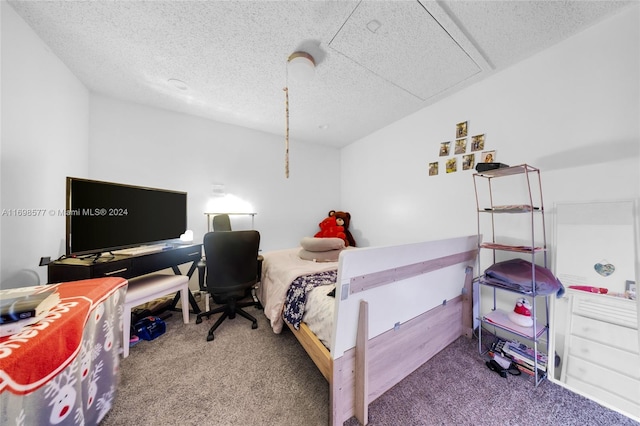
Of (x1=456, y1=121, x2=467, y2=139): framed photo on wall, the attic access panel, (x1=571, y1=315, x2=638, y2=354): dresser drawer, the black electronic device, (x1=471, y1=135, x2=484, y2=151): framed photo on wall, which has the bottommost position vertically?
(x1=571, y1=315, x2=638, y2=354): dresser drawer

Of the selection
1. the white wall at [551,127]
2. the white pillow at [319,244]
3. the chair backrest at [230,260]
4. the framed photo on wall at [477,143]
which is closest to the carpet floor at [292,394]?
the chair backrest at [230,260]

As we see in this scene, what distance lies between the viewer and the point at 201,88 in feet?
7.22

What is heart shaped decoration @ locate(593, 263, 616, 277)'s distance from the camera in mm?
1390

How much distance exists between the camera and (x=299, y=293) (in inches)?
66.7

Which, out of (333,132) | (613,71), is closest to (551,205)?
(613,71)

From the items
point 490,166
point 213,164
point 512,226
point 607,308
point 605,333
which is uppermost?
point 213,164

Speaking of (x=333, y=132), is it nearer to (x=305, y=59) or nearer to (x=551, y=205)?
(x=305, y=59)

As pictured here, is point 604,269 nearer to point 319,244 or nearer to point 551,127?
point 551,127

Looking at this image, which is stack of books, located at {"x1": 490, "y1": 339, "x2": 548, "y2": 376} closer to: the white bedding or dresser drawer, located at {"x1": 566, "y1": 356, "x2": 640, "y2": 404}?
dresser drawer, located at {"x1": 566, "y1": 356, "x2": 640, "y2": 404}

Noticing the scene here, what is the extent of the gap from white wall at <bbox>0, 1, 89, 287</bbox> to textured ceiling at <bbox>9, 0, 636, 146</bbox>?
189mm

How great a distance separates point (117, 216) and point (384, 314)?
248 cm

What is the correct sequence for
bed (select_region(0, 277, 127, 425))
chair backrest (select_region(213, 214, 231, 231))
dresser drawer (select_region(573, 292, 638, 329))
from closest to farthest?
bed (select_region(0, 277, 127, 425))
dresser drawer (select_region(573, 292, 638, 329))
chair backrest (select_region(213, 214, 231, 231))

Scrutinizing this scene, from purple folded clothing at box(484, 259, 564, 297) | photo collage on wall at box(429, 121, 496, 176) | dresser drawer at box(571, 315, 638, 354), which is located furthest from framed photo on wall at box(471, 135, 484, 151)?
dresser drawer at box(571, 315, 638, 354)

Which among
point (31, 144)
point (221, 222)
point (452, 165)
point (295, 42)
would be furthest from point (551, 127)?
point (31, 144)
